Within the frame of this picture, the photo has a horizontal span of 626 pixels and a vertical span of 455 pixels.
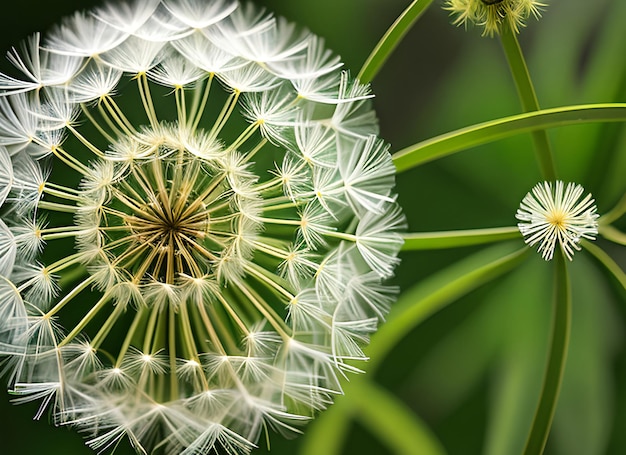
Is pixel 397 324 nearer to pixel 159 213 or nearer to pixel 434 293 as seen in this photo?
pixel 434 293

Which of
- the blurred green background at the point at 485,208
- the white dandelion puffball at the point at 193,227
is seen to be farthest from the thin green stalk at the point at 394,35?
the blurred green background at the point at 485,208

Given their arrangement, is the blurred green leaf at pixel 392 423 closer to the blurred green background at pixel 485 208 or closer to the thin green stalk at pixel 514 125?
the blurred green background at pixel 485 208

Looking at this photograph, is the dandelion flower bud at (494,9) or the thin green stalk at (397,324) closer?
the dandelion flower bud at (494,9)

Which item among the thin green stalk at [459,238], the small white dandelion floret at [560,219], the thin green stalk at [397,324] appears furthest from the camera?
the thin green stalk at [397,324]

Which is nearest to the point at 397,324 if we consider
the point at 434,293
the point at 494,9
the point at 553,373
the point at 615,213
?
the point at 434,293

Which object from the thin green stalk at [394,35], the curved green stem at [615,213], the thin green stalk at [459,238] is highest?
the thin green stalk at [394,35]

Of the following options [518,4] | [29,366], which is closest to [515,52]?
[518,4]
